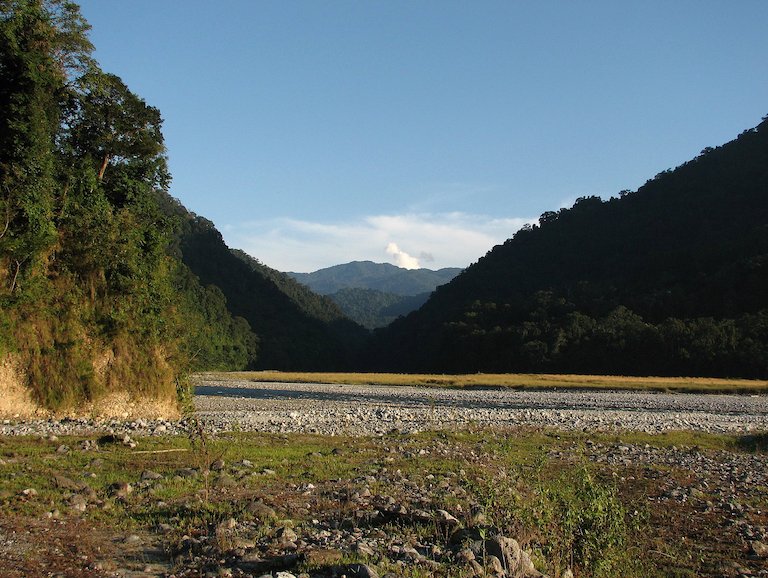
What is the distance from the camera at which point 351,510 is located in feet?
27.5

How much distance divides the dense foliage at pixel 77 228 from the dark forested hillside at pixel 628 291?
2391 inches

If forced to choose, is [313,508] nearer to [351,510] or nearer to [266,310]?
[351,510]

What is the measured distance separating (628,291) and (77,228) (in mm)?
80558

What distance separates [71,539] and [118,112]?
66.8ft

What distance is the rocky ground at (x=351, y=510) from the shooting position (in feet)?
20.3

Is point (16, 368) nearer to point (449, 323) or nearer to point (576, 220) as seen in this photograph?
point (449, 323)

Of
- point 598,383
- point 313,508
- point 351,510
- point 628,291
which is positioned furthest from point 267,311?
point 351,510

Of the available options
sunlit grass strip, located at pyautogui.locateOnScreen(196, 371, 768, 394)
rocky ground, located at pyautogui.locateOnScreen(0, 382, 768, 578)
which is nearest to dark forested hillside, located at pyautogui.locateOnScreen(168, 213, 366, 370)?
sunlit grass strip, located at pyautogui.locateOnScreen(196, 371, 768, 394)

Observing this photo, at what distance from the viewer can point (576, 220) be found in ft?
388

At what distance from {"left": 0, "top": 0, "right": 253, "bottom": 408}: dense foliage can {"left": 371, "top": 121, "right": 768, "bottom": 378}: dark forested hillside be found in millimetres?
60720

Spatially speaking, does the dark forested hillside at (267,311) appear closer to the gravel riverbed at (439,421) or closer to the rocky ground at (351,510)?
the gravel riverbed at (439,421)

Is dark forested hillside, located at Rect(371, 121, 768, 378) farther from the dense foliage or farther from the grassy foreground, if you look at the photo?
the grassy foreground

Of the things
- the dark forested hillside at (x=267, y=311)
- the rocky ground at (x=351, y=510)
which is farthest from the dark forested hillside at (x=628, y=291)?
the rocky ground at (x=351, y=510)

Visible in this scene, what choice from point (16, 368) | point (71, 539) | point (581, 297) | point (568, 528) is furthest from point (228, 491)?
point (581, 297)
